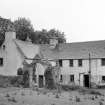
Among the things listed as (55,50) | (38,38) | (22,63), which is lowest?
(22,63)

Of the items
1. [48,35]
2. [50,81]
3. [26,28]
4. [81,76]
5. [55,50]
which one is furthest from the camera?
[48,35]

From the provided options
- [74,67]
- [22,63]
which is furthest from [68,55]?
[22,63]

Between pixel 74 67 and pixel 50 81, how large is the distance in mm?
9668

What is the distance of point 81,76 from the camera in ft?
156

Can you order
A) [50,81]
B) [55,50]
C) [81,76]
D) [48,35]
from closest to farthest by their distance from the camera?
[50,81]
[81,76]
[55,50]
[48,35]

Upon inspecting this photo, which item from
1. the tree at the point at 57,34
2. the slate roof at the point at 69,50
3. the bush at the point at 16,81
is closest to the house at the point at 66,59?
the slate roof at the point at 69,50

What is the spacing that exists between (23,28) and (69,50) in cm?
2510

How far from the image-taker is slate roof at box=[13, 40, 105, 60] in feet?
153

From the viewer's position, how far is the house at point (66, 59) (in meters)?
45.2

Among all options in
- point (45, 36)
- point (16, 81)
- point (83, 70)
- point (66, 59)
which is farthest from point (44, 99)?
point (45, 36)

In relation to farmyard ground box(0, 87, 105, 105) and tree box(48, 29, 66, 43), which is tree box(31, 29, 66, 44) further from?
farmyard ground box(0, 87, 105, 105)

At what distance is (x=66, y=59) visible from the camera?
49188 millimetres

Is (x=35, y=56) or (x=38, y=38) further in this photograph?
(x=38, y=38)

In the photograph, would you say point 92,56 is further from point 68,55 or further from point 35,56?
point 35,56
